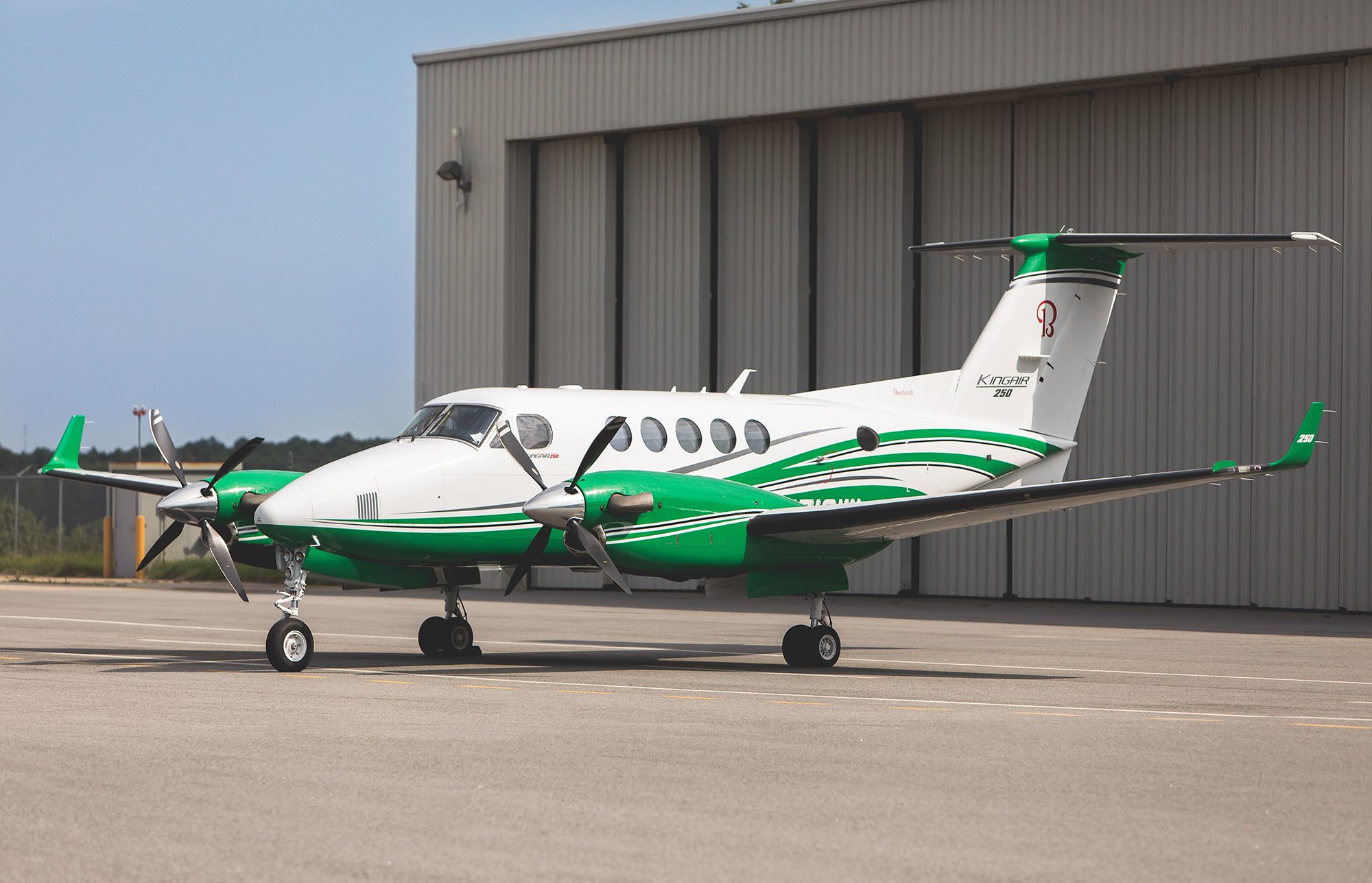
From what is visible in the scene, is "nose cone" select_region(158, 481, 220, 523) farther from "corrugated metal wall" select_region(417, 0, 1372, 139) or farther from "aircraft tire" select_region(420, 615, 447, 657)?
"corrugated metal wall" select_region(417, 0, 1372, 139)

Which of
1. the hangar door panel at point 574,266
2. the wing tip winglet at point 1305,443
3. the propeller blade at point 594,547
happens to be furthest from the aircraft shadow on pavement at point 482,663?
the hangar door panel at point 574,266

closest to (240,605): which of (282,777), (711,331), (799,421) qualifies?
(711,331)

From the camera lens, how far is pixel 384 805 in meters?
6.93

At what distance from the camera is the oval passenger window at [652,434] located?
15711 millimetres

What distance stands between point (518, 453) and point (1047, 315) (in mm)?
7592

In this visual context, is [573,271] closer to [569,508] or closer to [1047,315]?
[1047,315]

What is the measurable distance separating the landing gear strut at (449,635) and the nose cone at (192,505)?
2.65m

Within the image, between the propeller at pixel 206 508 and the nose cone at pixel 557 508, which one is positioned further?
the propeller at pixel 206 508

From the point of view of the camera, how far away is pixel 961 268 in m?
31.3

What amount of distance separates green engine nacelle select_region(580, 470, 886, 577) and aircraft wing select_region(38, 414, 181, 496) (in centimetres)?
591

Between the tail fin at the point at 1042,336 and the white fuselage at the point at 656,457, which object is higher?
the tail fin at the point at 1042,336

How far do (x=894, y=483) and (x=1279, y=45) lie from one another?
14.1 m

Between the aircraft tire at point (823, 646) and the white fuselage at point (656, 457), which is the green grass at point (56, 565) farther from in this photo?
the aircraft tire at point (823, 646)

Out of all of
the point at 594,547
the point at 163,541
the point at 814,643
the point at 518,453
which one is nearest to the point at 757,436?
the point at 814,643
